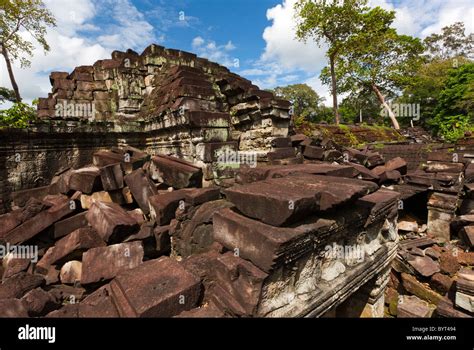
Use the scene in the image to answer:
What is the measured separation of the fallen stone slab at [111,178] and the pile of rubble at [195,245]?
1 centimetres

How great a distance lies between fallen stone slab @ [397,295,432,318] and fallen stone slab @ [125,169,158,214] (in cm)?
445

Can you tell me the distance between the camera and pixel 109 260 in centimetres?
220

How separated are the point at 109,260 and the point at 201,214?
102 cm

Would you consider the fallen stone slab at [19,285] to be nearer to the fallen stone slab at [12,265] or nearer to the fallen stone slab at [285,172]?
the fallen stone slab at [12,265]

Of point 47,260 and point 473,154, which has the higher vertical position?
point 473,154

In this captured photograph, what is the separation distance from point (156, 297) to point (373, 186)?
2028 mm

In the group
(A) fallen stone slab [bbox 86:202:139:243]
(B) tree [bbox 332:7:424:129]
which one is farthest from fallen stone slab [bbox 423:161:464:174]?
(B) tree [bbox 332:7:424:129]

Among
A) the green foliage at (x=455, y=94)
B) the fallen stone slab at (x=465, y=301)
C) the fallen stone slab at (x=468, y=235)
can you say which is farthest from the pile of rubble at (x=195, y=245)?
the green foliage at (x=455, y=94)

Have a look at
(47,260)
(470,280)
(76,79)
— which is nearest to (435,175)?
(470,280)

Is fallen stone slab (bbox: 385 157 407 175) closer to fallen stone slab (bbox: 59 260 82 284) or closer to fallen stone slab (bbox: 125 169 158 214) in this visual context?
fallen stone slab (bbox: 125 169 158 214)

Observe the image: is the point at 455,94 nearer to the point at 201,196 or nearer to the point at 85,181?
the point at 201,196

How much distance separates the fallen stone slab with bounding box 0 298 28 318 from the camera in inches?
67.1
